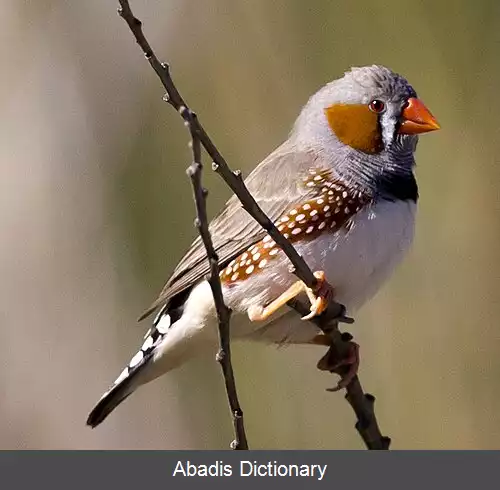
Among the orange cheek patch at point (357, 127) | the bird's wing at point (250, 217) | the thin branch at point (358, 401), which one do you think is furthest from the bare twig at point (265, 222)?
the orange cheek patch at point (357, 127)

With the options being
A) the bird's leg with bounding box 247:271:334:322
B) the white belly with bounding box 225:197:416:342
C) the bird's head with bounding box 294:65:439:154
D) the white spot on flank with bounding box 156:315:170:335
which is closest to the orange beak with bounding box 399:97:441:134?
the bird's head with bounding box 294:65:439:154

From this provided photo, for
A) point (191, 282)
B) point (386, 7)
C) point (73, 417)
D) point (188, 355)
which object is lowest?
point (73, 417)

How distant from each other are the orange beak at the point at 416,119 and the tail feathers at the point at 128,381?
115 centimetres

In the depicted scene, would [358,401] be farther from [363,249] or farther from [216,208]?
[216,208]

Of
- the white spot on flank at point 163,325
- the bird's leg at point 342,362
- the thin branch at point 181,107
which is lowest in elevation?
the bird's leg at point 342,362

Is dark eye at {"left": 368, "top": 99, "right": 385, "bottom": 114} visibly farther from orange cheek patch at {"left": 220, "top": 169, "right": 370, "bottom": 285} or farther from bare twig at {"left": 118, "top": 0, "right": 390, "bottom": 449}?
bare twig at {"left": 118, "top": 0, "right": 390, "bottom": 449}

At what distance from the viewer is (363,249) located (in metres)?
3.39

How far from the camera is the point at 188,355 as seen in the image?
12.3 ft

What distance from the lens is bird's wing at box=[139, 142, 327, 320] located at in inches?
141

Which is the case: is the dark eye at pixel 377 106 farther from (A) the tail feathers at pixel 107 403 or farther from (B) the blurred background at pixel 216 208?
(A) the tail feathers at pixel 107 403

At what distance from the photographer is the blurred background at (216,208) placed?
461 cm
